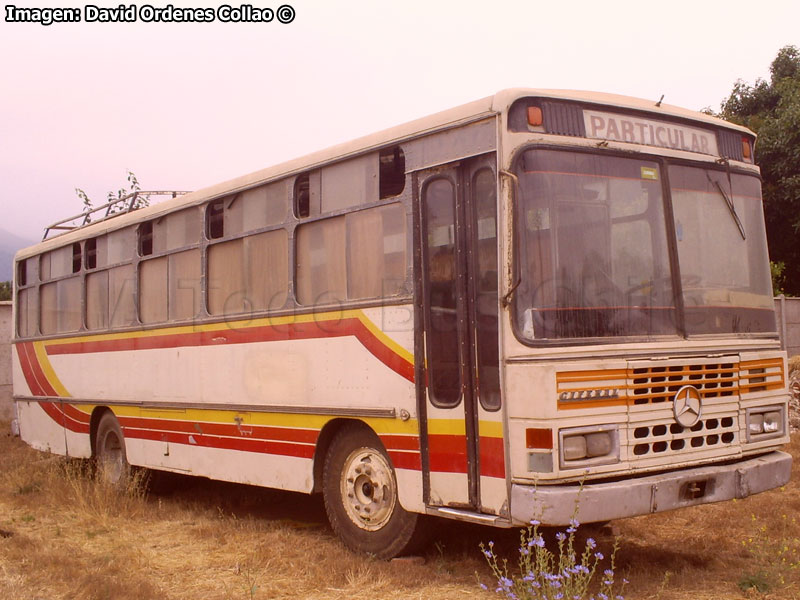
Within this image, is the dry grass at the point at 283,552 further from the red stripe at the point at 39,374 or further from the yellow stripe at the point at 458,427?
the red stripe at the point at 39,374

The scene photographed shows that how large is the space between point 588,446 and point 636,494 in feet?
1.35

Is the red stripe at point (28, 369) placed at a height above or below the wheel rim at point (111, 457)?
above

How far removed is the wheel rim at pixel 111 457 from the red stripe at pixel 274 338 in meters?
1.05

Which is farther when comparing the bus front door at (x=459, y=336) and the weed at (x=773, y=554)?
the bus front door at (x=459, y=336)

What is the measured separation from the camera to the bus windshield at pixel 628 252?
19.4 ft

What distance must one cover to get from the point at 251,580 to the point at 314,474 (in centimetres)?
122

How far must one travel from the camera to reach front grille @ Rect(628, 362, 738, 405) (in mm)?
6035

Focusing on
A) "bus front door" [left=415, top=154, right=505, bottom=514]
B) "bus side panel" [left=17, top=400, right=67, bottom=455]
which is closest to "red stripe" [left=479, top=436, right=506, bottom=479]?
"bus front door" [left=415, top=154, right=505, bottom=514]

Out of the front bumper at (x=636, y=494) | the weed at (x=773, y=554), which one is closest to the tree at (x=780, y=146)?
the weed at (x=773, y=554)

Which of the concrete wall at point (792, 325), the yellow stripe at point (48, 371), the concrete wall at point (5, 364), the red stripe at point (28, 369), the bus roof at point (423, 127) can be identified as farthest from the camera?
the concrete wall at point (792, 325)

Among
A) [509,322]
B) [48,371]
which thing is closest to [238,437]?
[509,322]

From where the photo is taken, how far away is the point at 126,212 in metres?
11.5

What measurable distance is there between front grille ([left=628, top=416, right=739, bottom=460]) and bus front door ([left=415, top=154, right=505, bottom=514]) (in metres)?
0.87

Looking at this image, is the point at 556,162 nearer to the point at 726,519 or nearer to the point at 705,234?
the point at 705,234
